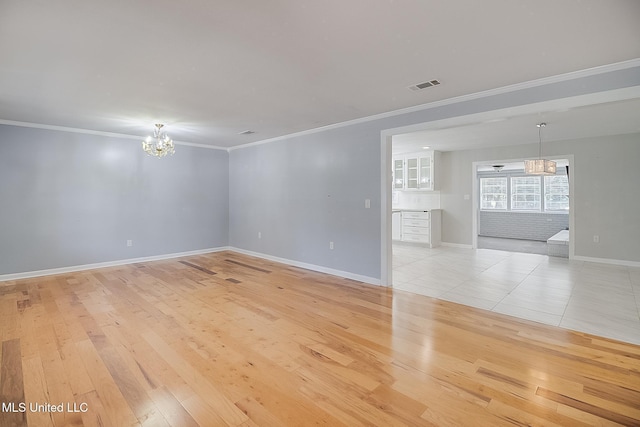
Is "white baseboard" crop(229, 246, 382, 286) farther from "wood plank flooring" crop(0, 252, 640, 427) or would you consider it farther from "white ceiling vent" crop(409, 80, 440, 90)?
"white ceiling vent" crop(409, 80, 440, 90)

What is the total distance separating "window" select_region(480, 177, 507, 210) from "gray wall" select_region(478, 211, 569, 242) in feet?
1.07

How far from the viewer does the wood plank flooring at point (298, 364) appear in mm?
1763

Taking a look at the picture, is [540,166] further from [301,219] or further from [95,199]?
[95,199]

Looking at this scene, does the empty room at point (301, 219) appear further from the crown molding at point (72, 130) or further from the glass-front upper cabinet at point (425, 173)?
the glass-front upper cabinet at point (425, 173)

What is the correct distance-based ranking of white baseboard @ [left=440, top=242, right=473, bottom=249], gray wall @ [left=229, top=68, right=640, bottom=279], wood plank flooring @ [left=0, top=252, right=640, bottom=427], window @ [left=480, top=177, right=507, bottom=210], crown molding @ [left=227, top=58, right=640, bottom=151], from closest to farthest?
wood plank flooring @ [left=0, top=252, right=640, bottom=427] < crown molding @ [left=227, top=58, right=640, bottom=151] < gray wall @ [left=229, top=68, right=640, bottom=279] < white baseboard @ [left=440, top=242, right=473, bottom=249] < window @ [left=480, top=177, right=507, bottom=210]

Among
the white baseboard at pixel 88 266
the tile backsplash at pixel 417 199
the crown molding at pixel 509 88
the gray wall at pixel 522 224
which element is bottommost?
the white baseboard at pixel 88 266

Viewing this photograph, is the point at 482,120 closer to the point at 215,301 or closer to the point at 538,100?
the point at 538,100

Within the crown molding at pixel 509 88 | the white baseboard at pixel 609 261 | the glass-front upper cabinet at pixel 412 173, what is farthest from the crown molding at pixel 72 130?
the white baseboard at pixel 609 261

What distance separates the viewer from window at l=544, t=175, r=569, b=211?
912cm

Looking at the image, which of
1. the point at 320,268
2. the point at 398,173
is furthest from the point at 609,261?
the point at 320,268

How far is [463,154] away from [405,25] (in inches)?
251

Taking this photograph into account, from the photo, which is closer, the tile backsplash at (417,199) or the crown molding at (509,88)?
the crown molding at (509,88)

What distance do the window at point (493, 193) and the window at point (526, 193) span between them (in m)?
0.28

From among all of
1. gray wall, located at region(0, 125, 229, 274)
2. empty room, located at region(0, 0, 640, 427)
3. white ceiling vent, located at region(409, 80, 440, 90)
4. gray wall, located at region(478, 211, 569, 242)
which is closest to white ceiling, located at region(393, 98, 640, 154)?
empty room, located at region(0, 0, 640, 427)
